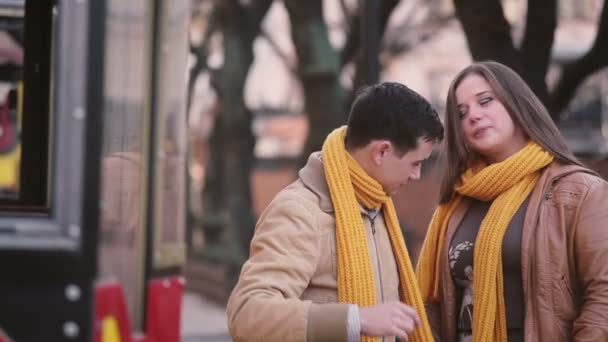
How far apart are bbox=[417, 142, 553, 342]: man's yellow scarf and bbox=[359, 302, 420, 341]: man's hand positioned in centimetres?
87

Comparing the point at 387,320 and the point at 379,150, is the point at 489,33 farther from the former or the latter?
the point at 387,320

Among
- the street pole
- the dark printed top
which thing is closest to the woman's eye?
the dark printed top

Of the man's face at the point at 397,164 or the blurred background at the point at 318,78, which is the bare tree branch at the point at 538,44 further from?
the man's face at the point at 397,164

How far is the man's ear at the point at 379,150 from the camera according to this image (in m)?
3.08

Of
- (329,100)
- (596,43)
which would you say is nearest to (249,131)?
(329,100)

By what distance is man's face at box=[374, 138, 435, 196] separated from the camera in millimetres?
3090

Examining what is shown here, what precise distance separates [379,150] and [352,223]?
23cm

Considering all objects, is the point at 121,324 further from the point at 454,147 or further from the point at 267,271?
the point at 454,147

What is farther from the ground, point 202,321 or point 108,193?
point 108,193

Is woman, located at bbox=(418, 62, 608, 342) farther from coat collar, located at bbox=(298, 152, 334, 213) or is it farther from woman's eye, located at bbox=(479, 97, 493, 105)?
coat collar, located at bbox=(298, 152, 334, 213)

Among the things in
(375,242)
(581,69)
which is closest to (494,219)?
(375,242)

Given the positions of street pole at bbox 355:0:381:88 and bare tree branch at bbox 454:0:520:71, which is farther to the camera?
bare tree branch at bbox 454:0:520:71

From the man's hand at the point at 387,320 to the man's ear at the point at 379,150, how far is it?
0.48 metres

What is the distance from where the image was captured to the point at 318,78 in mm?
12438
